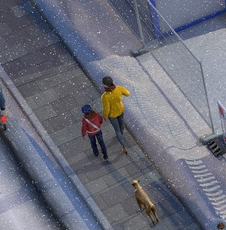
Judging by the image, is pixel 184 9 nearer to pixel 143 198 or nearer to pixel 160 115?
pixel 160 115

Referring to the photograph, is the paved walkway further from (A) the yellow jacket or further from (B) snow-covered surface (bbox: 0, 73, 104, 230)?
(A) the yellow jacket

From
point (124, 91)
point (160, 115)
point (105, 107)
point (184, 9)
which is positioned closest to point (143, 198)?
point (105, 107)

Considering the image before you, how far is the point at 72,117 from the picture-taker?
2558 cm

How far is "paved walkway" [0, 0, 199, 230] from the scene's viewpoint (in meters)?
23.6

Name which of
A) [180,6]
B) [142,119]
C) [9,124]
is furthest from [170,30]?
[9,124]

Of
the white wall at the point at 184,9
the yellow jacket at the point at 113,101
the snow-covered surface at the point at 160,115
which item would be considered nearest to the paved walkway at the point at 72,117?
the snow-covered surface at the point at 160,115

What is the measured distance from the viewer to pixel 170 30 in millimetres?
26750

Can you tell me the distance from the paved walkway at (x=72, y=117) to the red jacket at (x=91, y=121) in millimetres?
994

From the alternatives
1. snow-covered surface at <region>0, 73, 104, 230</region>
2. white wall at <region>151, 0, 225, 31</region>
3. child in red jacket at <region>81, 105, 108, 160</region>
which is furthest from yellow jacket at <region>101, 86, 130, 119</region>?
white wall at <region>151, 0, 225, 31</region>

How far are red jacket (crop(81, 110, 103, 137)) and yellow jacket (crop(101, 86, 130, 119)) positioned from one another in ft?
0.82

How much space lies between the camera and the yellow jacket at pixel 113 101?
23672 millimetres

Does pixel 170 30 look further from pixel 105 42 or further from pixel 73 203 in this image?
pixel 73 203

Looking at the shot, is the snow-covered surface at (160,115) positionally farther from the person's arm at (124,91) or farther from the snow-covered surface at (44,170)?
the snow-covered surface at (44,170)

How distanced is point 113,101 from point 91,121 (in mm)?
605
